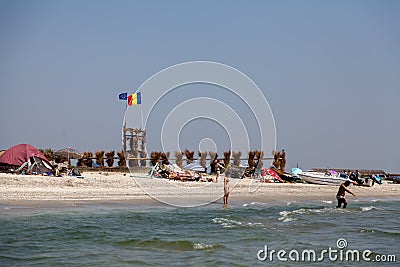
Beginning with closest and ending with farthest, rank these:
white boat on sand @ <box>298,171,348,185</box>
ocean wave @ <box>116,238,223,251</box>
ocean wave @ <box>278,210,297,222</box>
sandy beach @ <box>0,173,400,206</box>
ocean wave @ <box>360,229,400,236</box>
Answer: ocean wave @ <box>116,238,223,251</box> → ocean wave @ <box>360,229,400,236</box> → ocean wave @ <box>278,210,297,222</box> → sandy beach @ <box>0,173,400,206</box> → white boat on sand @ <box>298,171,348,185</box>

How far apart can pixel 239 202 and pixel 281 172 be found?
40.2 ft

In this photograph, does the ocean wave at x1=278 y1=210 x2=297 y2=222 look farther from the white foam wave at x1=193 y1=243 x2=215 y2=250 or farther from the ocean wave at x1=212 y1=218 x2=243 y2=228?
the white foam wave at x1=193 y1=243 x2=215 y2=250

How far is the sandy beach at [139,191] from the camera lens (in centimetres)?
2081

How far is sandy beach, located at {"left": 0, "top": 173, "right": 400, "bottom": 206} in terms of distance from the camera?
2081 centimetres

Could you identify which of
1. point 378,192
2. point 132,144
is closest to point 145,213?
point 132,144

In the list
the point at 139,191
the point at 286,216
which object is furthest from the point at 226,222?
the point at 139,191

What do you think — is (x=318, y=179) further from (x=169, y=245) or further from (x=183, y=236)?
(x=169, y=245)

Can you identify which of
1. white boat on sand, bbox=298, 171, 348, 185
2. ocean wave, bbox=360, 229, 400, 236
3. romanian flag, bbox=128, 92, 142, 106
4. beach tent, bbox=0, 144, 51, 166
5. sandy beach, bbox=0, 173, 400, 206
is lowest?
ocean wave, bbox=360, 229, 400, 236

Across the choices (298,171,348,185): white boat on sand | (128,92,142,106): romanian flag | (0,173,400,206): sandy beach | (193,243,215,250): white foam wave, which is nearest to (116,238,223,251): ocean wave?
(193,243,215,250): white foam wave

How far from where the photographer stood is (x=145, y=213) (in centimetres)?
1842

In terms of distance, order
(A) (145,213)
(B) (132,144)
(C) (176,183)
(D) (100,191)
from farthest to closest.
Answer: (B) (132,144) → (C) (176,183) → (D) (100,191) → (A) (145,213)

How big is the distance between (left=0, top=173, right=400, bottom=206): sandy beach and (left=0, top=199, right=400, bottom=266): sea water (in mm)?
2165

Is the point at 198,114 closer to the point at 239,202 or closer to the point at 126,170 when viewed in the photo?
the point at 239,202

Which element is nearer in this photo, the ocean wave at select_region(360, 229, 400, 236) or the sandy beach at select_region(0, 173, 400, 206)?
the ocean wave at select_region(360, 229, 400, 236)
